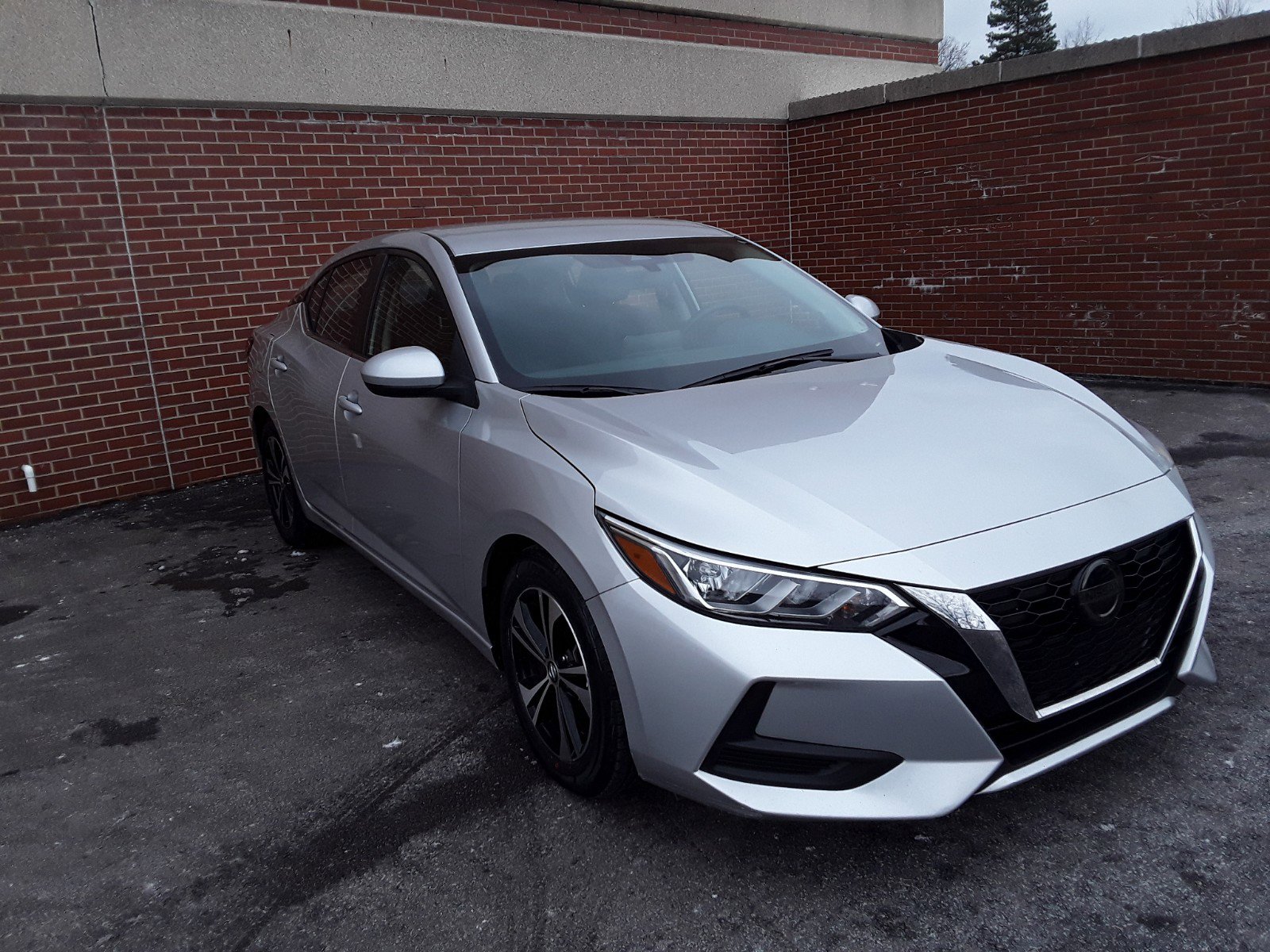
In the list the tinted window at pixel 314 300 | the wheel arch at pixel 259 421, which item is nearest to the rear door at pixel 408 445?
the tinted window at pixel 314 300

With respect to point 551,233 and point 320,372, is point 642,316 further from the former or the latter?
point 320,372

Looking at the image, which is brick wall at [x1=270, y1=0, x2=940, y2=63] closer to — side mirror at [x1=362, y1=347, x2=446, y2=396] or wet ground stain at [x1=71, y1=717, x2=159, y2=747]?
side mirror at [x1=362, y1=347, x2=446, y2=396]

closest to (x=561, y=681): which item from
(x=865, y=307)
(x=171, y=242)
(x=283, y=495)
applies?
(x=865, y=307)

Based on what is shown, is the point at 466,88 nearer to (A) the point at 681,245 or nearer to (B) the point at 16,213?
(B) the point at 16,213

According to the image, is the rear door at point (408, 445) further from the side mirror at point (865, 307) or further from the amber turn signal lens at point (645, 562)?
the side mirror at point (865, 307)

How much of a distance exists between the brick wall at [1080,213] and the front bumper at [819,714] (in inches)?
257

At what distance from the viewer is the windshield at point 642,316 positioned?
10.7 ft

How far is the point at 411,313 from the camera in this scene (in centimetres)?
378

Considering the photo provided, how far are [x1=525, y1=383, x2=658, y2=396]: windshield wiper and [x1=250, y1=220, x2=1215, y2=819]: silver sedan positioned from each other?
0.01 metres

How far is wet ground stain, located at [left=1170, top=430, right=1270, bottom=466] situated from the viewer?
5926 mm

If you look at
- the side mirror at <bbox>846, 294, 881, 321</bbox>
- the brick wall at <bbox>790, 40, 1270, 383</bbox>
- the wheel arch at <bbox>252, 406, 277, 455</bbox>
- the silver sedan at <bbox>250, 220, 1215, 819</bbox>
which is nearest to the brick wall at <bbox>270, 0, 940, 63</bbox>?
the brick wall at <bbox>790, 40, 1270, 383</bbox>

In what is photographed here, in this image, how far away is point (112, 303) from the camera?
655cm

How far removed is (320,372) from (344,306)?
1.02 ft

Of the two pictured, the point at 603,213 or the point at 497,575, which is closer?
the point at 497,575
